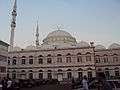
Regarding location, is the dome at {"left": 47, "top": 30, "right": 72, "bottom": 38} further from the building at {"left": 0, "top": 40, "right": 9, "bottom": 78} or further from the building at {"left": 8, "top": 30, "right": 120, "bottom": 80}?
the building at {"left": 0, "top": 40, "right": 9, "bottom": 78}

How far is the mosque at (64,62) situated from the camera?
39.1 m

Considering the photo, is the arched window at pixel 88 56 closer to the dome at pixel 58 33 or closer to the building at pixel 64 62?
the building at pixel 64 62

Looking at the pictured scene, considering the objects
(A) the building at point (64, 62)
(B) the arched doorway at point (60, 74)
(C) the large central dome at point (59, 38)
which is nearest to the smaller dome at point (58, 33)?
(C) the large central dome at point (59, 38)

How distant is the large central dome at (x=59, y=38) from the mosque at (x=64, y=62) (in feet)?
23.2

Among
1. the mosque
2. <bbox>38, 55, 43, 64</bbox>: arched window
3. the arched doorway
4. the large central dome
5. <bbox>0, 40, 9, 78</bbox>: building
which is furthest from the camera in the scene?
the large central dome

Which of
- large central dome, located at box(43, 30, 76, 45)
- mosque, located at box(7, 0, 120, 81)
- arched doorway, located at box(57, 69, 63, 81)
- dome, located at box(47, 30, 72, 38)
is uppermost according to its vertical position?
dome, located at box(47, 30, 72, 38)

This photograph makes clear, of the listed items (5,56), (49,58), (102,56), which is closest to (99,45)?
(102,56)

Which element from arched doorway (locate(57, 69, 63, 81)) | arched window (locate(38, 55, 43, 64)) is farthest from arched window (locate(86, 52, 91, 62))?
arched window (locate(38, 55, 43, 64))

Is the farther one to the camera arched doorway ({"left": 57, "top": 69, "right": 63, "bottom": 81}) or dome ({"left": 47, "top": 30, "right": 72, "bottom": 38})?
dome ({"left": 47, "top": 30, "right": 72, "bottom": 38})

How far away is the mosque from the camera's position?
3906cm

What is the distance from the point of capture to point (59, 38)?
4906cm

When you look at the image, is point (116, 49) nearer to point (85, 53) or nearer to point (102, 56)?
point (102, 56)

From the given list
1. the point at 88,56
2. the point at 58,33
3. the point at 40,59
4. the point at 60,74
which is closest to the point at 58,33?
the point at 58,33

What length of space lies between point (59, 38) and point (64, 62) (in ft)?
34.4
